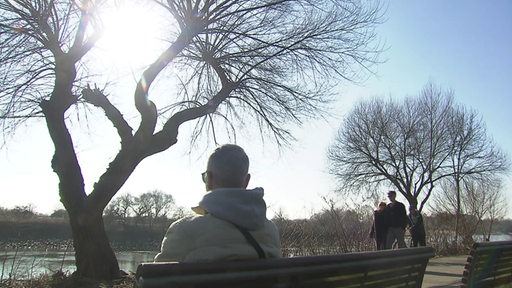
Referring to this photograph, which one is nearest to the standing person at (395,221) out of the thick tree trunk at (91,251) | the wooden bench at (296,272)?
the thick tree trunk at (91,251)

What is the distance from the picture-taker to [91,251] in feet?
31.4

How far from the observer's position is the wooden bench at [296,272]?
2.16 meters

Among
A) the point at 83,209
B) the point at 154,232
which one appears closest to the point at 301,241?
the point at 83,209

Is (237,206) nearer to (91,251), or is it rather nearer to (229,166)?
(229,166)

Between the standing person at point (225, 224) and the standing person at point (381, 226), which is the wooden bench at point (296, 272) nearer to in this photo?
the standing person at point (225, 224)

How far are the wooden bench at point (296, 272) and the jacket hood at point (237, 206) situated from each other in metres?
0.20

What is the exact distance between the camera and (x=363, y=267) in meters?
3.26

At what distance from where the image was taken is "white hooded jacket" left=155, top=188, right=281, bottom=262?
7.73ft

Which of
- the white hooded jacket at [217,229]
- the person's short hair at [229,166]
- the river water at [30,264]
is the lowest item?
the river water at [30,264]

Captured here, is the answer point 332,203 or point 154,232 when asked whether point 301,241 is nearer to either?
point 332,203

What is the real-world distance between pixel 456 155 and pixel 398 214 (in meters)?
Answer: 21.8

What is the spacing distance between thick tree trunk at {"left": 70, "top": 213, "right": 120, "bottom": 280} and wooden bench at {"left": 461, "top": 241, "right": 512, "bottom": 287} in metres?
6.74

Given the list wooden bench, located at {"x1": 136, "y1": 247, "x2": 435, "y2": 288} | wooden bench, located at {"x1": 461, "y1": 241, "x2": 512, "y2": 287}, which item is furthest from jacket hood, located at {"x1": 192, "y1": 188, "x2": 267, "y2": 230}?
wooden bench, located at {"x1": 461, "y1": 241, "x2": 512, "y2": 287}

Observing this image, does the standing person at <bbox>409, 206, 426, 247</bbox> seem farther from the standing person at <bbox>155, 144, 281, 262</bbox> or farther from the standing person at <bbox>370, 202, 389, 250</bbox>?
the standing person at <bbox>155, 144, 281, 262</bbox>
